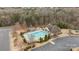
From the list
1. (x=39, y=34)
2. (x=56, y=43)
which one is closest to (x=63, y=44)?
(x=56, y=43)

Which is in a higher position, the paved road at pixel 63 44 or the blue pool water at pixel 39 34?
the blue pool water at pixel 39 34

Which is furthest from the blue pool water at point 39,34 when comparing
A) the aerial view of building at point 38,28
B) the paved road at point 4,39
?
the paved road at point 4,39

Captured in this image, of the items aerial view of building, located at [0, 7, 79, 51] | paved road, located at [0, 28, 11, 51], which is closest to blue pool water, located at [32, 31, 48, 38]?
aerial view of building, located at [0, 7, 79, 51]

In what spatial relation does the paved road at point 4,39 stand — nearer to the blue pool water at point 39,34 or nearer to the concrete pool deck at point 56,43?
the concrete pool deck at point 56,43

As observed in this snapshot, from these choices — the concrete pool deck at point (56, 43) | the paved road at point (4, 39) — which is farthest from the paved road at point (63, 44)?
the paved road at point (4, 39)

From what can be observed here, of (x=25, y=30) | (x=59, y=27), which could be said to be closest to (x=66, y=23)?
(x=59, y=27)

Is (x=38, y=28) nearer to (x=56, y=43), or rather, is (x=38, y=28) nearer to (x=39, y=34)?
(x=39, y=34)
